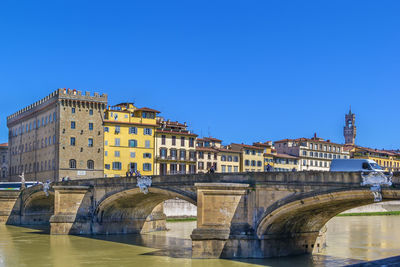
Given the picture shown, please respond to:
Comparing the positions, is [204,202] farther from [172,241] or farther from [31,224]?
[31,224]

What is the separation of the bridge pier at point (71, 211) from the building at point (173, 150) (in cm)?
2981

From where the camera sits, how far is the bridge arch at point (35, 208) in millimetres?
59900

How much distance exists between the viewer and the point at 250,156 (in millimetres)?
92688

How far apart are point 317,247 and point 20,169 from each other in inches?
2461

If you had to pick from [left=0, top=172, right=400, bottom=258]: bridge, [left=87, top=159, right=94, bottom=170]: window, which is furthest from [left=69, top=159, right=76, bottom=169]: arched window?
[left=0, top=172, right=400, bottom=258]: bridge

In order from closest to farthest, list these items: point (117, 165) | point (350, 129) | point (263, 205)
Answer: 1. point (263, 205)
2. point (117, 165)
3. point (350, 129)

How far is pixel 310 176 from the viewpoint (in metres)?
28.8

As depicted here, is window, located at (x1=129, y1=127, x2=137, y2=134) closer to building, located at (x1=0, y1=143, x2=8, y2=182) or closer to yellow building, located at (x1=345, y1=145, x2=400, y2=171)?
building, located at (x1=0, y1=143, x2=8, y2=182)

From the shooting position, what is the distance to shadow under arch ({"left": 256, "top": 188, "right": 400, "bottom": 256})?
27.5 meters

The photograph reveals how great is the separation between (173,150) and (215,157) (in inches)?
422

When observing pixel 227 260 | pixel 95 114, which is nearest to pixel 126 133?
pixel 95 114

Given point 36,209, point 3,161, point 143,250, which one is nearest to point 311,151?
point 3,161

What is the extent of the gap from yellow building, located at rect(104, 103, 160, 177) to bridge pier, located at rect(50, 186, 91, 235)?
25541 millimetres

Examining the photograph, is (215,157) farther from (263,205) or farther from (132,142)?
(263,205)
